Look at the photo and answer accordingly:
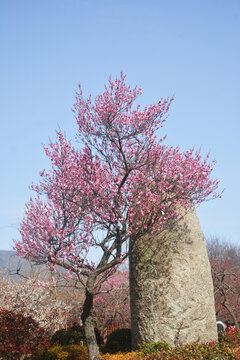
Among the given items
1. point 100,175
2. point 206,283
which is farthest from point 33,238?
point 206,283

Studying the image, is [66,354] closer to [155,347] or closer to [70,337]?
[70,337]

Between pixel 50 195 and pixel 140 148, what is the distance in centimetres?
330

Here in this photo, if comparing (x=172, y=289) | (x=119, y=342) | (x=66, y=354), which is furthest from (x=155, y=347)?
(x=66, y=354)

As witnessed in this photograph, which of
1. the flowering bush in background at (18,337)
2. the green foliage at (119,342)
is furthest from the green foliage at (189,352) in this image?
the flowering bush in background at (18,337)

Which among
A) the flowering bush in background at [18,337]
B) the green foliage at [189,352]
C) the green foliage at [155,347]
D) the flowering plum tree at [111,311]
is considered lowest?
the green foliage at [189,352]

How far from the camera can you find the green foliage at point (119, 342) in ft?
47.4

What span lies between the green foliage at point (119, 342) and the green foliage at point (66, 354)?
130 cm

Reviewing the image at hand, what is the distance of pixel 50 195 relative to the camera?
12828 mm

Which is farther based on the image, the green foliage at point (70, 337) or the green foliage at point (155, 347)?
the green foliage at point (70, 337)

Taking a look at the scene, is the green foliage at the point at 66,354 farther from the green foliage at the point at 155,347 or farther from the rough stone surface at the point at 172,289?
the green foliage at the point at 155,347

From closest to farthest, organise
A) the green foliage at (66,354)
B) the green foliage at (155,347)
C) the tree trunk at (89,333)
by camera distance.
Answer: the green foliage at (155,347)
the tree trunk at (89,333)
the green foliage at (66,354)

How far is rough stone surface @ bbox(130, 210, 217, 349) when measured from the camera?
12703 mm

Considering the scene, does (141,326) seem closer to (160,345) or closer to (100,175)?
(160,345)

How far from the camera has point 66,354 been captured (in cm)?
1323
